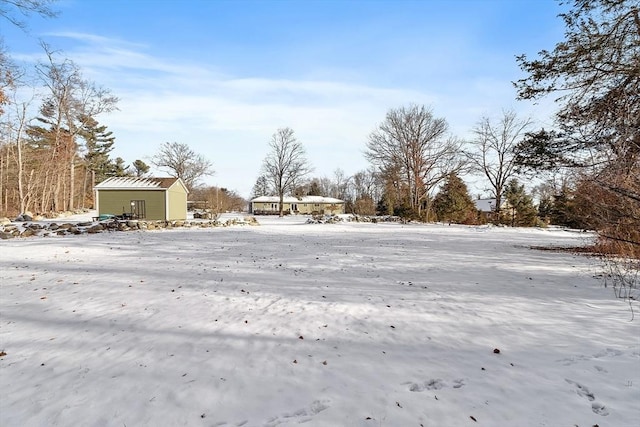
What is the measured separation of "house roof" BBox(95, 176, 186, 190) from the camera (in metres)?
24.6

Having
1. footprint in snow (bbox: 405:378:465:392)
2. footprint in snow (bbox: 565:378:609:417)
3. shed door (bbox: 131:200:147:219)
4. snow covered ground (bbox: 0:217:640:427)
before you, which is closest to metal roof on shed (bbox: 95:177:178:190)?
shed door (bbox: 131:200:147:219)

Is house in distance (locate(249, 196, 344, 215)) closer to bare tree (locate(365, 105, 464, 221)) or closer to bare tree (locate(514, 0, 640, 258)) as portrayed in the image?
bare tree (locate(365, 105, 464, 221))

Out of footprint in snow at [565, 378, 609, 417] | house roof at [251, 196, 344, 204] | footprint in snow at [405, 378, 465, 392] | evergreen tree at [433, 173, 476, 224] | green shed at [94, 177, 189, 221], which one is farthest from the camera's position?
house roof at [251, 196, 344, 204]

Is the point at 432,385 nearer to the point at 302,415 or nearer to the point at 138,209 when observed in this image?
the point at 302,415

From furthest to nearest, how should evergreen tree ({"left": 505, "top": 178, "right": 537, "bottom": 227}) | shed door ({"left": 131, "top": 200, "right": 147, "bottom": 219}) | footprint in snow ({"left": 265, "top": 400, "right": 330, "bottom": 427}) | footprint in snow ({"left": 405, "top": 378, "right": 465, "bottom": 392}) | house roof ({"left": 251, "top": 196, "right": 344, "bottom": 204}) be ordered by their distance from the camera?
house roof ({"left": 251, "top": 196, "right": 344, "bottom": 204}), evergreen tree ({"left": 505, "top": 178, "right": 537, "bottom": 227}), shed door ({"left": 131, "top": 200, "right": 147, "bottom": 219}), footprint in snow ({"left": 405, "top": 378, "right": 465, "bottom": 392}), footprint in snow ({"left": 265, "top": 400, "right": 330, "bottom": 427})

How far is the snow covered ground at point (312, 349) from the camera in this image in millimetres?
2631

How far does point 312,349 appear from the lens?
147 inches

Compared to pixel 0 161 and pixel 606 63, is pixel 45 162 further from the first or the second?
pixel 606 63

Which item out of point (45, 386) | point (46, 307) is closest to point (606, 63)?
point (45, 386)

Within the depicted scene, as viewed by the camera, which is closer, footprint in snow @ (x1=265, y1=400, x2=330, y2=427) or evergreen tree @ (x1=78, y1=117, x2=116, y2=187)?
footprint in snow @ (x1=265, y1=400, x2=330, y2=427)

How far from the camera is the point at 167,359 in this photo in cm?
347

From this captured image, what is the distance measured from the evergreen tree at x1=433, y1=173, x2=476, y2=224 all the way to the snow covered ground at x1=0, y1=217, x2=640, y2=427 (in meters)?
22.2

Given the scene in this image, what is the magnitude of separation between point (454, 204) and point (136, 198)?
2568 cm

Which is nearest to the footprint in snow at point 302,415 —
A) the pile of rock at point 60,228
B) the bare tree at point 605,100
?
the bare tree at point 605,100
